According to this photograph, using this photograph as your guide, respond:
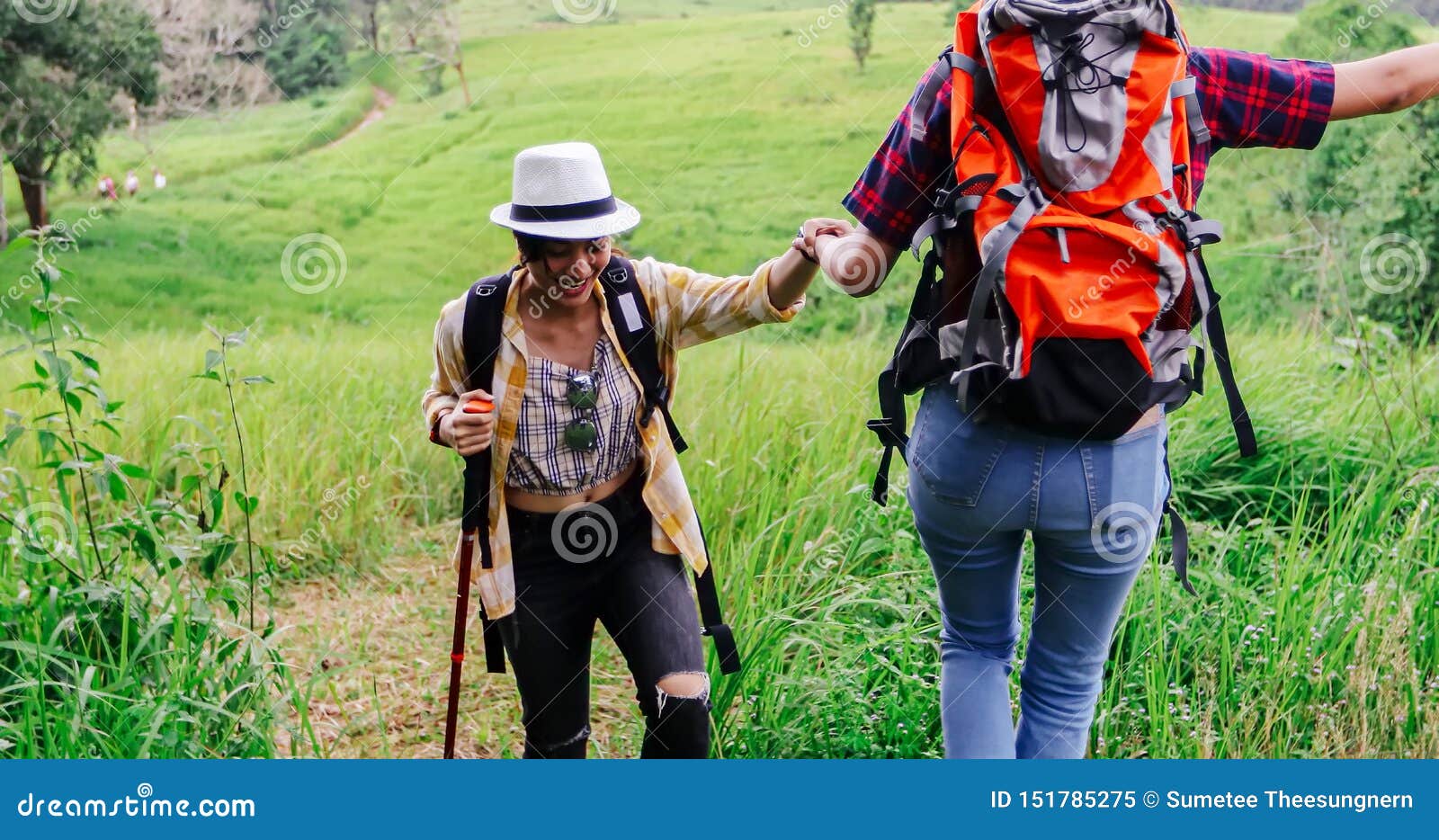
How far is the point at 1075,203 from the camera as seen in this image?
198cm

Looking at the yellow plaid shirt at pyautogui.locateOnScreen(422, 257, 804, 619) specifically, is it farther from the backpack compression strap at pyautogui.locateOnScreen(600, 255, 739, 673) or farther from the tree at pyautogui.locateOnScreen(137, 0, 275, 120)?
the tree at pyautogui.locateOnScreen(137, 0, 275, 120)

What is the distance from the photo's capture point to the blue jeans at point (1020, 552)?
2049 mm

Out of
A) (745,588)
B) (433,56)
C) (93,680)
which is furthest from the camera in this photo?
(433,56)

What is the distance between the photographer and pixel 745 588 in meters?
3.47

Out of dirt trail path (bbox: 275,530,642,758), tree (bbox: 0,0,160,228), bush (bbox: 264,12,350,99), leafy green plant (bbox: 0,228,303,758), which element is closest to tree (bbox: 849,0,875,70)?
bush (bbox: 264,12,350,99)

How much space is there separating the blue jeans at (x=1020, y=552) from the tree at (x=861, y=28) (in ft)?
32.6

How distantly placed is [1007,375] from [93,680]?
2306 mm

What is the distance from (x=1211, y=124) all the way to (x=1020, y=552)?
79cm

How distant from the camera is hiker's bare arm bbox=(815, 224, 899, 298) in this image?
2164mm

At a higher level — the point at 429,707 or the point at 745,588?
the point at 745,588

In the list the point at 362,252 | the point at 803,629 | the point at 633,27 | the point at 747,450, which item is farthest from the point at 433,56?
the point at 803,629

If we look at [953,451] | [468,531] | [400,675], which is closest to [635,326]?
[468,531]

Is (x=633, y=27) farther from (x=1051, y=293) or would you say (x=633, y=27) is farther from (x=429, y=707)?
(x=1051, y=293)

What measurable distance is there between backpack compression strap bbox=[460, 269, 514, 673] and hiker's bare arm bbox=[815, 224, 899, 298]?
747mm
